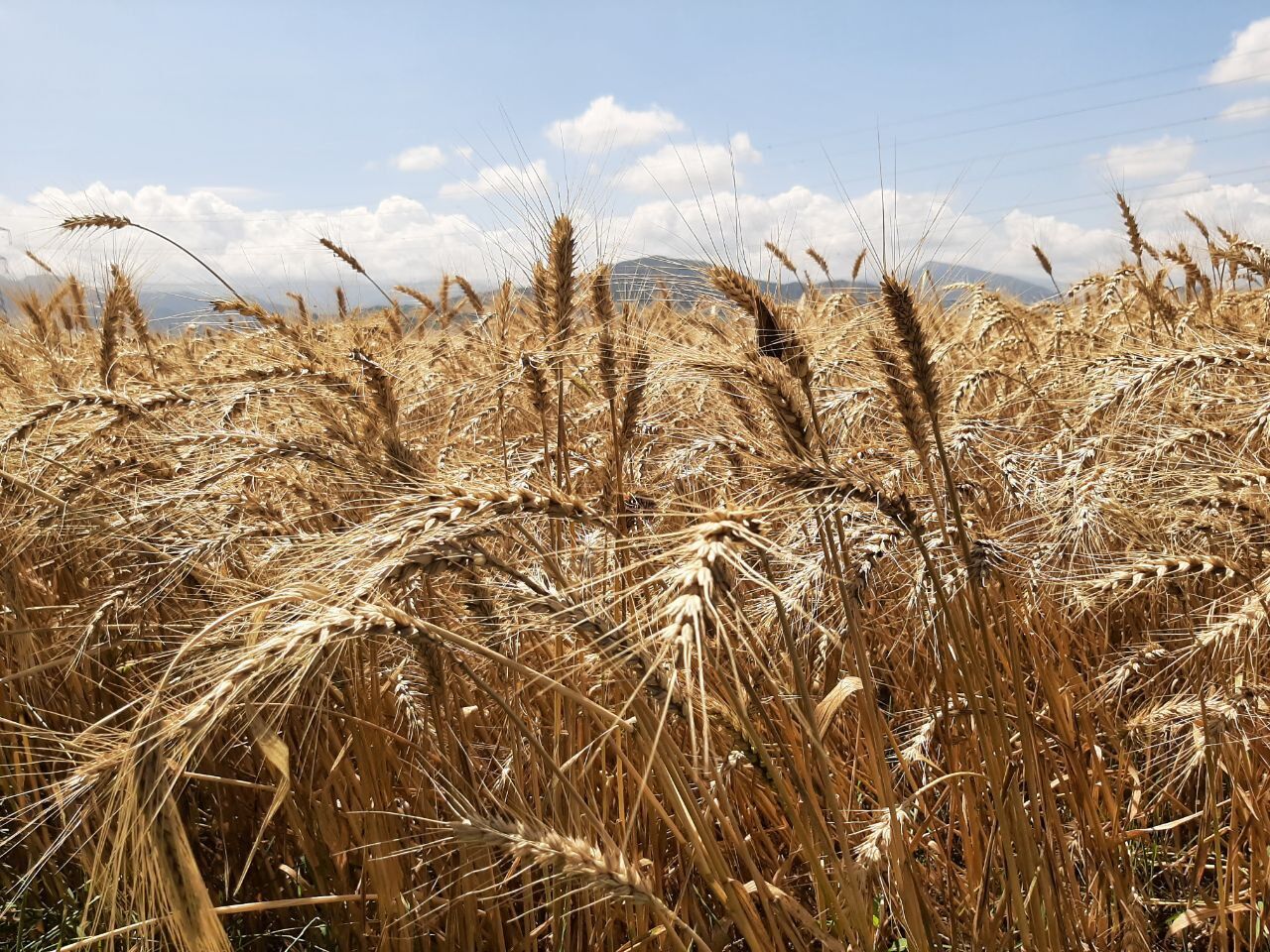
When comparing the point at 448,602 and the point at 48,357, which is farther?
the point at 48,357

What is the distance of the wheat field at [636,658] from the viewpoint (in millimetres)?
1245

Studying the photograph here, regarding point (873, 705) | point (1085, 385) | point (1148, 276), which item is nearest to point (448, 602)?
point (873, 705)

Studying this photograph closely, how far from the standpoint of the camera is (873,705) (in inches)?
60.2

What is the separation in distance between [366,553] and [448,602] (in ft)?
1.81

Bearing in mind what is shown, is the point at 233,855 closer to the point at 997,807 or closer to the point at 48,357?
the point at 997,807

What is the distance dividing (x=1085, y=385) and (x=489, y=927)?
83.3 inches

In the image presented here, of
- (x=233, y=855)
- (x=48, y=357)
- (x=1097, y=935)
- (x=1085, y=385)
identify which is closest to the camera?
(x=1097, y=935)

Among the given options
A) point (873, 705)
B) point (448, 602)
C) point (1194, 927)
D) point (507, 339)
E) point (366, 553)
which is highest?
point (507, 339)

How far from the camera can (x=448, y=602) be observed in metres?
1.89

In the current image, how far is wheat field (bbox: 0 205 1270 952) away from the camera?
4.09 feet

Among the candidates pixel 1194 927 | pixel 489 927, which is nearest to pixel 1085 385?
pixel 1194 927

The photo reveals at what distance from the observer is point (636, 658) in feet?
3.99

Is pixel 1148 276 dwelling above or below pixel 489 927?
above

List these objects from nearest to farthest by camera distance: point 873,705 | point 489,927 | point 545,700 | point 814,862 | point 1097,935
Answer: point 814,862 < point 873,705 < point 1097,935 < point 489,927 < point 545,700
